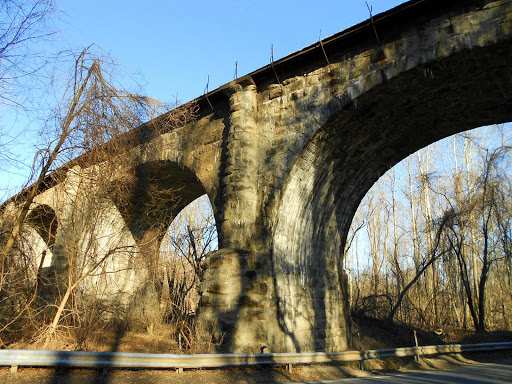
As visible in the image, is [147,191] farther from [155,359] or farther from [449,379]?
[449,379]

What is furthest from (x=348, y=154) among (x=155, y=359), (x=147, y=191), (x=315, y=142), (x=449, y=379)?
(x=155, y=359)

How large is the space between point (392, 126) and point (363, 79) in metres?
1.59

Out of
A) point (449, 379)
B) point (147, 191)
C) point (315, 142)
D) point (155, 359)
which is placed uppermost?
point (315, 142)

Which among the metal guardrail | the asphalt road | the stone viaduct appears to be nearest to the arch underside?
the stone viaduct

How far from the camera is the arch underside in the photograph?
23.3 ft

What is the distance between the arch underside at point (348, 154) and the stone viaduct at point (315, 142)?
3 cm

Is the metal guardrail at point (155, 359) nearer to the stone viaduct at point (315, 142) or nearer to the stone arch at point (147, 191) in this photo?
the stone viaduct at point (315, 142)

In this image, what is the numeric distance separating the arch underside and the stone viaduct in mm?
30

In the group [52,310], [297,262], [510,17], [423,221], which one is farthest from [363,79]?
[423,221]

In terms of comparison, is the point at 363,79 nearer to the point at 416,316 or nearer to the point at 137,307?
the point at 137,307

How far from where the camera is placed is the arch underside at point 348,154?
7.10m

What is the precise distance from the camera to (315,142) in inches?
317

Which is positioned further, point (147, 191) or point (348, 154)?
point (147, 191)

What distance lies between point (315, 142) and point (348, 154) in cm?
109
